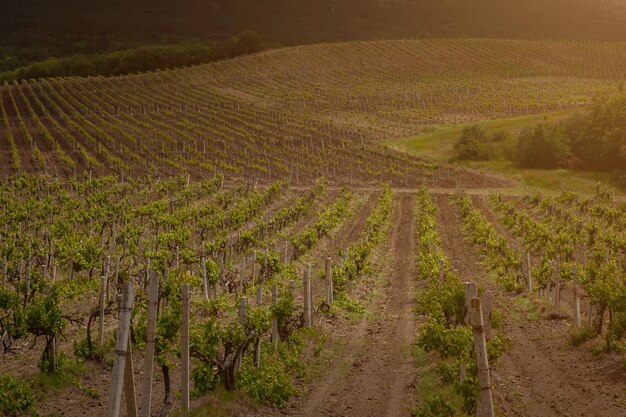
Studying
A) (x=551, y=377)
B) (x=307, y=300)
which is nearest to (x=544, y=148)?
(x=307, y=300)

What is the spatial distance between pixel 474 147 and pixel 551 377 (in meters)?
50.1

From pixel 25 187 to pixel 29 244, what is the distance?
22.1 meters

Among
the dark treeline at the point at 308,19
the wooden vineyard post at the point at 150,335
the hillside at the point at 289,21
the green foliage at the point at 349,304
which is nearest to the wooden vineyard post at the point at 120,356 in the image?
the wooden vineyard post at the point at 150,335

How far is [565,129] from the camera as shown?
6081cm

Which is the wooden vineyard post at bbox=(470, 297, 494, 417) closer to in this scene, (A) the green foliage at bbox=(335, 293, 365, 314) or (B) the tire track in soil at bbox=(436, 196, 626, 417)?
(B) the tire track in soil at bbox=(436, 196, 626, 417)

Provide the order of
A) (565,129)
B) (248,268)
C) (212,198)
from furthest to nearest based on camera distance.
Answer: (565,129) → (212,198) → (248,268)

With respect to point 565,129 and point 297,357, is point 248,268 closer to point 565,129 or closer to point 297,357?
point 297,357

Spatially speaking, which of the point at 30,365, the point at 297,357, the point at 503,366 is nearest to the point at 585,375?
the point at 503,366

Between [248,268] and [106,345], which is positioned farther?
[248,268]

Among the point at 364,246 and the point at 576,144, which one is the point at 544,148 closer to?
the point at 576,144

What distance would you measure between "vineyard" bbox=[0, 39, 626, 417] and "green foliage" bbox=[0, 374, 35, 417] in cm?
3

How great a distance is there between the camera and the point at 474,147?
62.6m

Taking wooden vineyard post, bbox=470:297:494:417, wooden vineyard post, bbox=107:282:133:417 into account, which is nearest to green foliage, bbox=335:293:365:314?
wooden vineyard post, bbox=470:297:494:417

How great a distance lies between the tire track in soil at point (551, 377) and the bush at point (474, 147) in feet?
147
